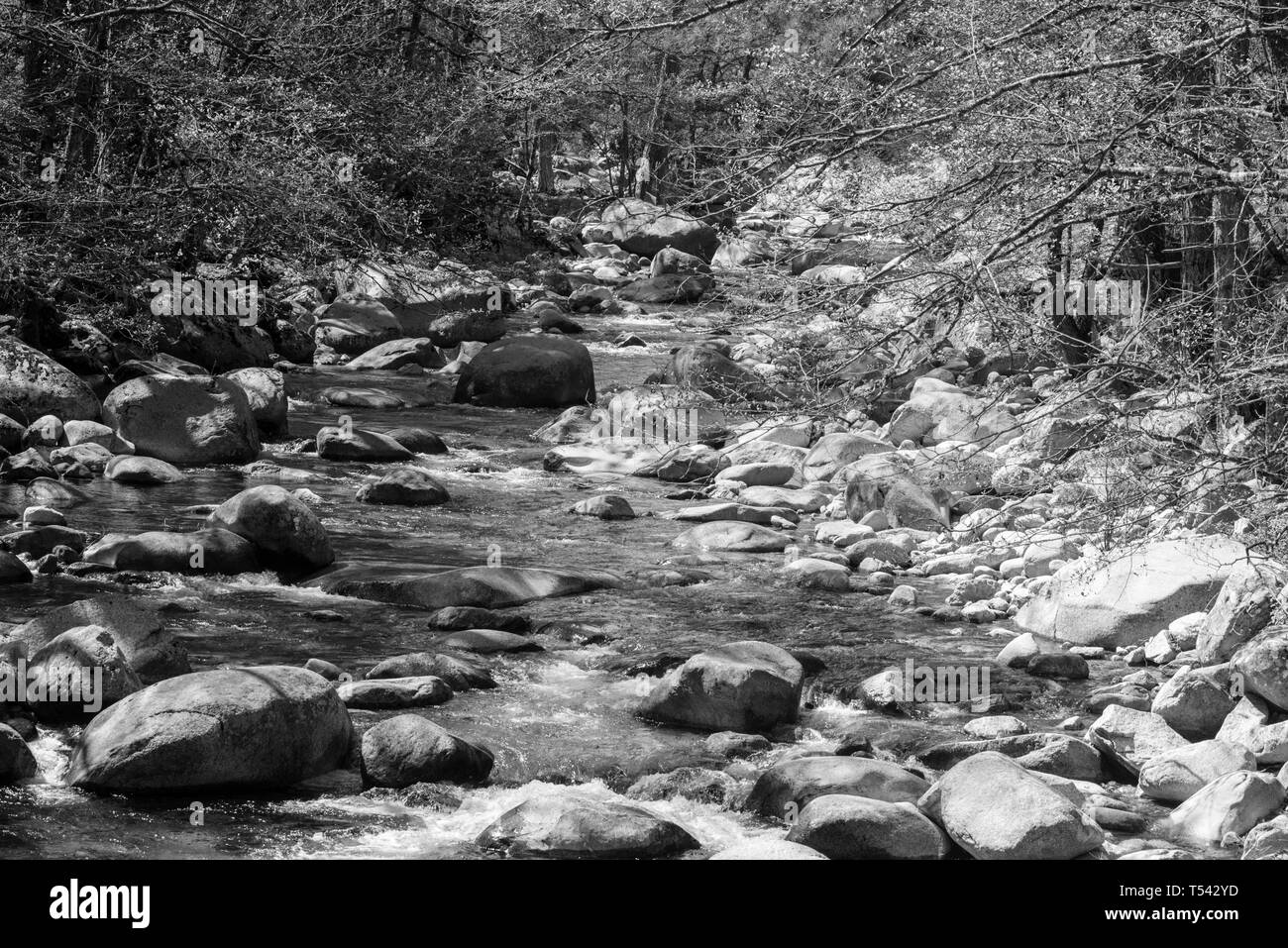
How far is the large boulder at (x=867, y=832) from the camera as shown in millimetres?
5746

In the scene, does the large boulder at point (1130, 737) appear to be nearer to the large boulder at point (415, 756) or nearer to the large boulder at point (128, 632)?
the large boulder at point (415, 756)

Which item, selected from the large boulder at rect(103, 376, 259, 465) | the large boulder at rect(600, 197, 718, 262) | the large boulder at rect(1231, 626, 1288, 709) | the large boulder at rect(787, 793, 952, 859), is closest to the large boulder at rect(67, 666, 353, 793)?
the large boulder at rect(787, 793, 952, 859)

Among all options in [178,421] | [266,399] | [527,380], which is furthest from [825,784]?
[527,380]

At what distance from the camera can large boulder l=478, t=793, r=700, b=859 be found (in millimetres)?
5789

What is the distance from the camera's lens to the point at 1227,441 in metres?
5.51

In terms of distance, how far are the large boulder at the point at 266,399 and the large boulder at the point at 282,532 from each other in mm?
4890

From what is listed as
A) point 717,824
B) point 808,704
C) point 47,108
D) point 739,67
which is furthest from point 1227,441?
point 739,67

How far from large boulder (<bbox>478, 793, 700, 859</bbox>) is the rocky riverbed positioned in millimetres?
14

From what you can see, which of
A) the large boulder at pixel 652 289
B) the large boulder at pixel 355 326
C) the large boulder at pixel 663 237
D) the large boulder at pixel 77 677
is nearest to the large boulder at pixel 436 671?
the large boulder at pixel 77 677

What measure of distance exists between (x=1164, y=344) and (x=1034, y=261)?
3.50 feet

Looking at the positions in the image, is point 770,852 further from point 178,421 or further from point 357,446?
point 178,421

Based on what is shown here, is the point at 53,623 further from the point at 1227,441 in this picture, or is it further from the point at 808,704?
the point at 1227,441

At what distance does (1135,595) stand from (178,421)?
9.41 m

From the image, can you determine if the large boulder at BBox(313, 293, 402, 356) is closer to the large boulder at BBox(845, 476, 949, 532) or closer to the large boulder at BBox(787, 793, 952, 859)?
the large boulder at BBox(845, 476, 949, 532)
